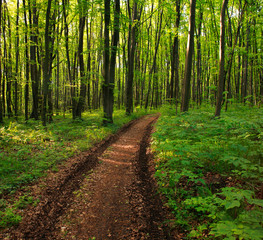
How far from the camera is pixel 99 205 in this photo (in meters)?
4.32

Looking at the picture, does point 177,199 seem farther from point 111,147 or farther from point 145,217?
point 111,147

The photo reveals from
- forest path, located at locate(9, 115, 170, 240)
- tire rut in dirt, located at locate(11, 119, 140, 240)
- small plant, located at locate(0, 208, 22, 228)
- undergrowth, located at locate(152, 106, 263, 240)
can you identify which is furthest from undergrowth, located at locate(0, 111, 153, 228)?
undergrowth, located at locate(152, 106, 263, 240)

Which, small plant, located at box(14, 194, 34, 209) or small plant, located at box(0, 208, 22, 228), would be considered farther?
small plant, located at box(14, 194, 34, 209)

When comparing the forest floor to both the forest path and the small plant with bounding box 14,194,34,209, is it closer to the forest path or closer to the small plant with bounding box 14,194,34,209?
the forest path

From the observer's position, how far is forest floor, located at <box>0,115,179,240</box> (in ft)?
11.2

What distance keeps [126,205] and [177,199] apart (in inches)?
52.5

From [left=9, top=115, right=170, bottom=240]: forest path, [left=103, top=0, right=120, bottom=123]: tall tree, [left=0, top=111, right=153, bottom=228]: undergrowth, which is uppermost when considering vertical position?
[left=103, top=0, right=120, bottom=123]: tall tree

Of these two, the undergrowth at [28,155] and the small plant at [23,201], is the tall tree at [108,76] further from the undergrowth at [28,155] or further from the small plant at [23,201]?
the small plant at [23,201]

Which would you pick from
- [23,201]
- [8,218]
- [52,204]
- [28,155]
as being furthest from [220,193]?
[28,155]

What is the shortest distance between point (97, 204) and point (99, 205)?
3.0 inches

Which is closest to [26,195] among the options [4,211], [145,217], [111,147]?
[4,211]

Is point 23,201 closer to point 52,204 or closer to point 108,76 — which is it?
point 52,204

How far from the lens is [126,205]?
14.0 feet

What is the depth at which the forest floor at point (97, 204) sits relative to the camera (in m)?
3.42
